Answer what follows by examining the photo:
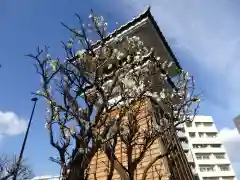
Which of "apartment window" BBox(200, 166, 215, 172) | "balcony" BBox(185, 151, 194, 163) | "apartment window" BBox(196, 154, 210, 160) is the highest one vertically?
"apartment window" BBox(196, 154, 210, 160)

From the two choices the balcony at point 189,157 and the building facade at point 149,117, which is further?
the balcony at point 189,157

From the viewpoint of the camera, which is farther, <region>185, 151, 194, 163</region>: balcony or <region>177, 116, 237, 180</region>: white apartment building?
<region>177, 116, 237, 180</region>: white apartment building

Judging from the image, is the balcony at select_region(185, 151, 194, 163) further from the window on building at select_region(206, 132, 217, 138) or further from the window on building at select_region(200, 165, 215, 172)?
the window on building at select_region(206, 132, 217, 138)

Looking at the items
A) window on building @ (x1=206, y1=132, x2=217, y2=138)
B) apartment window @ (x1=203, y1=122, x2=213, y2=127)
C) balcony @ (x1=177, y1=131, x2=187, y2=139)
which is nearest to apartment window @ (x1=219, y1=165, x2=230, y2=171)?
window on building @ (x1=206, y1=132, x2=217, y2=138)

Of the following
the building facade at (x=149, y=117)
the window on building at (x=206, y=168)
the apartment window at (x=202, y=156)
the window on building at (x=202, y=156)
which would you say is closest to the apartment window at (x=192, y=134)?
the window on building at (x=202, y=156)

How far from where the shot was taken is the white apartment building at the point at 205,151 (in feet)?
184

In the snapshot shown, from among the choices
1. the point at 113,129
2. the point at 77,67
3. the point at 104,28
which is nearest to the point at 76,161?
the point at 113,129

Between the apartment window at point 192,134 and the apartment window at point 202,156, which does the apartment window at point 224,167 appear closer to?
the apartment window at point 202,156

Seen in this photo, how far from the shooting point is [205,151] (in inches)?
2360

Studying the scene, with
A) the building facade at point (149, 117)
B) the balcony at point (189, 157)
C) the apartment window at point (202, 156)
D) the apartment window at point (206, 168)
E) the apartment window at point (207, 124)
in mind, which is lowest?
the building facade at point (149, 117)

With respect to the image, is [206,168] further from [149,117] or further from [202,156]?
[149,117]

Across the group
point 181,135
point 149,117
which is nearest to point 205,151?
point 181,135

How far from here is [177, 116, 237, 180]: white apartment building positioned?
56.2 metres

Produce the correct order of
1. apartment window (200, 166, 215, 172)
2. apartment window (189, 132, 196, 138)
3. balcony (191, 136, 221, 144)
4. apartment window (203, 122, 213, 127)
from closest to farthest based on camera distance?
apartment window (200, 166, 215, 172) → balcony (191, 136, 221, 144) → apartment window (189, 132, 196, 138) → apartment window (203, 122, 213, 127)
